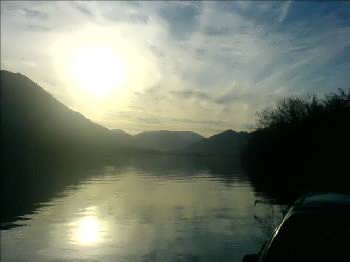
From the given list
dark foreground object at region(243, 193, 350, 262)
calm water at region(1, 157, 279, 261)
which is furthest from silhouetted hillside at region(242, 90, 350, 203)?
dark foreground object at region(243, 193, 350, 262)

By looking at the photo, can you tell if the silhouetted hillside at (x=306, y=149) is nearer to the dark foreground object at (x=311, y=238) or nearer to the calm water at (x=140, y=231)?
the calm water at (x=140, y=231)

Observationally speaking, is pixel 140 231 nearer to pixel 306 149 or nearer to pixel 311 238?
pixel 311 238

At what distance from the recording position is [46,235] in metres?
18.9

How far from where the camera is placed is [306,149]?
6047cm

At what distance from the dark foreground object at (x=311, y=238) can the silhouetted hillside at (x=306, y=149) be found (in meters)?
16.6

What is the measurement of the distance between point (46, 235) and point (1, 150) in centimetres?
14446

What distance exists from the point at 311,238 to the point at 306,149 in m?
57.0

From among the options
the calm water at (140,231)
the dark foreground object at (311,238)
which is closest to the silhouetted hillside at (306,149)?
the calm water at (140,231)

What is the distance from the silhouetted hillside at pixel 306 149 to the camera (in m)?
40.2

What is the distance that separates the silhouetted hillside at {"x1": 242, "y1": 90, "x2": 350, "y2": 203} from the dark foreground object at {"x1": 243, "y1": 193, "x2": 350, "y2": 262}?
54.6 feet

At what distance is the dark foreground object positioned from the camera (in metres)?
5.28

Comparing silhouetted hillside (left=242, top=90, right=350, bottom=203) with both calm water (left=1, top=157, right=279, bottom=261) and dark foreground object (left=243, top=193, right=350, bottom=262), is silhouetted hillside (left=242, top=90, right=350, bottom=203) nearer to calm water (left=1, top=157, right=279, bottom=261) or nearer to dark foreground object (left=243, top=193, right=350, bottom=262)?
calm water (left=1, top=157, right=279, bottom=261)

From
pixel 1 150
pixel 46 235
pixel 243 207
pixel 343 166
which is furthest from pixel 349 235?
pixel 1 150

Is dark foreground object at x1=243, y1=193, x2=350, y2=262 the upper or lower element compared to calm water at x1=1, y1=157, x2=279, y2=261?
upper
